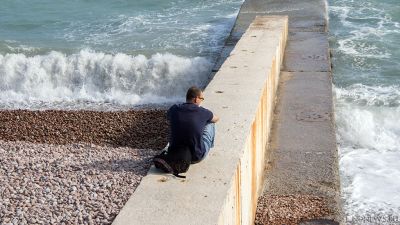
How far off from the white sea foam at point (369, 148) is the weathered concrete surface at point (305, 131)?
0.76 metres

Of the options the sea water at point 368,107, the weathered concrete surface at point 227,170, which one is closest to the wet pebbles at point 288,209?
the weathered concrete surface at point 227,170

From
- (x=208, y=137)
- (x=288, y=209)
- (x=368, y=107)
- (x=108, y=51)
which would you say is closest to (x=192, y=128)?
(x=208, y=137)

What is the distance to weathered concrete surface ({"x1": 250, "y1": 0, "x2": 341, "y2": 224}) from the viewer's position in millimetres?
8727

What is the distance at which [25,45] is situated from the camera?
789 inches

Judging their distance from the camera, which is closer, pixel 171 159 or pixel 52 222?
pixel 52 222

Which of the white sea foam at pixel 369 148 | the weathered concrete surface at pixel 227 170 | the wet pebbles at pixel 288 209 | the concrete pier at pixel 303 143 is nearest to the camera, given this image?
the weathered concrete surface at pixel 227 170

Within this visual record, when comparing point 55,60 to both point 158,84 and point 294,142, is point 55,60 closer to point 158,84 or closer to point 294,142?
point 158,84

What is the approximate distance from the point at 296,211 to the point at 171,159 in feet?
7.52

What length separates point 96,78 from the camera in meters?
17.1

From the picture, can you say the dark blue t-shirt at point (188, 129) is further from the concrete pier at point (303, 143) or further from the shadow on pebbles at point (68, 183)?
the concrete pier at point (303, 143)

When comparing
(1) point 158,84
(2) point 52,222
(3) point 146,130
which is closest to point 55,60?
(1) point 158,84

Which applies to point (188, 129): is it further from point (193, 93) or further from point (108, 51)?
point (108, 51)

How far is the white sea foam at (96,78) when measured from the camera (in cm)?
1587

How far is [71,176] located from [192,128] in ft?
4.89
